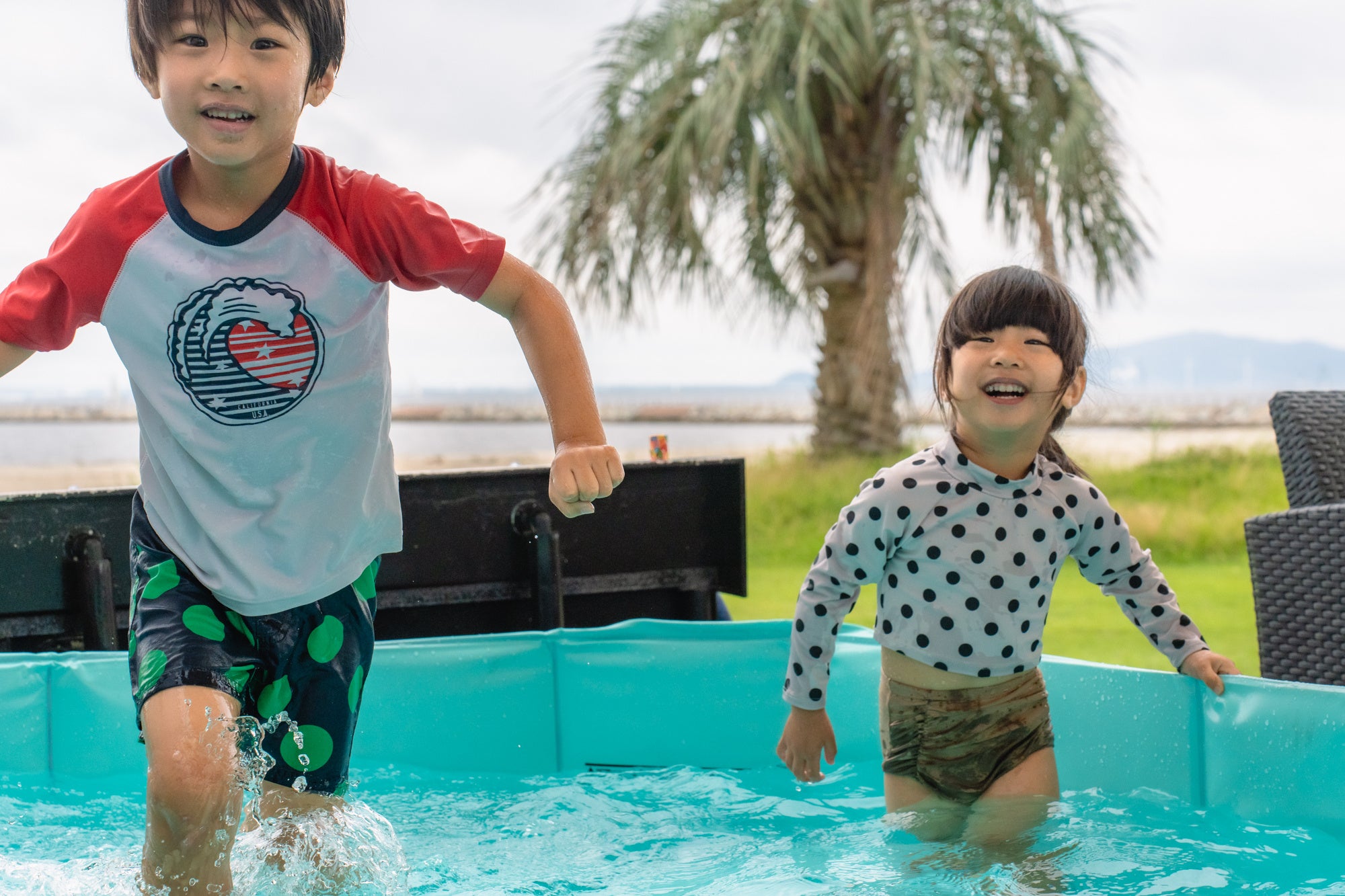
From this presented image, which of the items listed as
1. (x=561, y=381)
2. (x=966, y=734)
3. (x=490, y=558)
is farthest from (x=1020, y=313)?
(x=490, y=558)

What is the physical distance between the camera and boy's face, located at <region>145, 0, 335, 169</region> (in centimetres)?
132

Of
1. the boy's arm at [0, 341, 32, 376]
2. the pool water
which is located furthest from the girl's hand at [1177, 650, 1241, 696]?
the boy's arm at [0, 341, 32, 376]

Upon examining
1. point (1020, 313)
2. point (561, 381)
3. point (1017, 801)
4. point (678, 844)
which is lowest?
point (678, 844)

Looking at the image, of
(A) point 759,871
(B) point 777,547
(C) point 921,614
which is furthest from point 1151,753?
(B) point 777,547

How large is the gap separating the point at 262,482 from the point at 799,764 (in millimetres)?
908

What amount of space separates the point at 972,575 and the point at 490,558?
4.89 feet

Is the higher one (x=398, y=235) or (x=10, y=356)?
(x=398, y=235)

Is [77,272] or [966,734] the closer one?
[77,272]

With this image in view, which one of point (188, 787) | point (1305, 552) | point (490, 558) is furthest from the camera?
point (490, 558)

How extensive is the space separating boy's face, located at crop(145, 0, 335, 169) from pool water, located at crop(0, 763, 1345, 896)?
0.96m

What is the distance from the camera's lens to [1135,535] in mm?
6027

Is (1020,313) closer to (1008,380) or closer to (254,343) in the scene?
(1008,380)

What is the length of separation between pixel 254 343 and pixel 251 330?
16 mm

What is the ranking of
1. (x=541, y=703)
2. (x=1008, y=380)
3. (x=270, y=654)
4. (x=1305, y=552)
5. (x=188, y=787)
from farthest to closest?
(x=541, y=703) < (x=1305, y=552) < (x=1008, y=380) < (x=270, y=654) < (x=188, y=787)
